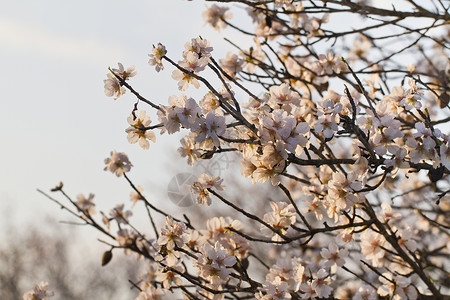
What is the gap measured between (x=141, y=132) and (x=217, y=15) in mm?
2290

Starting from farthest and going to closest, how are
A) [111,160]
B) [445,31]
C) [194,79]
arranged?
[445,31] → [111,160] → [194,79]

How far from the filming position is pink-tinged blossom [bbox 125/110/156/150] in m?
2.24

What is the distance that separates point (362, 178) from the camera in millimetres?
2158

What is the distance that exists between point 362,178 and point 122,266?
72.5 ft

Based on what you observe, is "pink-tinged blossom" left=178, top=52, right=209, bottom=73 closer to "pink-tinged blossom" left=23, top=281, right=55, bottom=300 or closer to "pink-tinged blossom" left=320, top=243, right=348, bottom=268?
"pink-tinged blossom" left=320, top=243, right=348, bottom=268

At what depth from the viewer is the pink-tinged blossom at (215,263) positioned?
2355 mm

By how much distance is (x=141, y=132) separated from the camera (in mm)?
2260

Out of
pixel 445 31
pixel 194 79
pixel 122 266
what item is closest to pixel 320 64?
pixel 194 79

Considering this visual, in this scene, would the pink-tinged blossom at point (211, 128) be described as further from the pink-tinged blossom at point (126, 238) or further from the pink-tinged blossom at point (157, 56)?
the pink-tinged blossom at point (126, 238)

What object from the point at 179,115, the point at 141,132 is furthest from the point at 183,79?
the point at 179,115

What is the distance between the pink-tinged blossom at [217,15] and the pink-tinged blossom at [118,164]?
1.71m

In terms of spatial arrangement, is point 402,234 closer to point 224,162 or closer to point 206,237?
point 206,237

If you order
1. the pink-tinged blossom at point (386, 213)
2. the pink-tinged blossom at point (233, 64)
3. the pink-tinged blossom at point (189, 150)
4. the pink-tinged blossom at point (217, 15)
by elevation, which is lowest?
the pink-tinged blossom at point (189, 150)

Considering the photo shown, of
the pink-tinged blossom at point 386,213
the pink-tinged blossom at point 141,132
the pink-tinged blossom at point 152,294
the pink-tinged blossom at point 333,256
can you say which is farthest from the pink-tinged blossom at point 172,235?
the pink-tinged blossom at point 386,213
